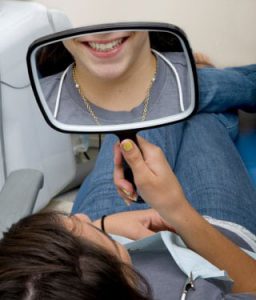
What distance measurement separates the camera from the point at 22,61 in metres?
1.27

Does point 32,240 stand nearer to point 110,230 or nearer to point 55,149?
point 110,230

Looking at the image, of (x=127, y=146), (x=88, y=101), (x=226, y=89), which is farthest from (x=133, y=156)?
(x=226, y=89)

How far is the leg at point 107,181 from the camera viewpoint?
3.55ft

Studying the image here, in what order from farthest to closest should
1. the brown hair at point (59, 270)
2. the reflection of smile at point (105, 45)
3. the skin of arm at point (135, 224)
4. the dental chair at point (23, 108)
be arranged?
the dental chair at point (23, 108) < the skin of arm at point (135, 224) < the reflection of smile at point (105, 45) < the brown hair at point (59, 270)

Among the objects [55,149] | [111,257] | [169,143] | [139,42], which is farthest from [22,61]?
[111,257]

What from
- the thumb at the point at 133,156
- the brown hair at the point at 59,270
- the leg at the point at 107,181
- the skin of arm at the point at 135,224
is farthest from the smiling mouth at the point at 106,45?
the leg at the point at 107,181

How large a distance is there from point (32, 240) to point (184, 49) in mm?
316

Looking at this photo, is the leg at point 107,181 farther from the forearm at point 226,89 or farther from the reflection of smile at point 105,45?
the reflection of smile at point 105,45

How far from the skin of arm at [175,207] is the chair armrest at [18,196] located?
199 mm

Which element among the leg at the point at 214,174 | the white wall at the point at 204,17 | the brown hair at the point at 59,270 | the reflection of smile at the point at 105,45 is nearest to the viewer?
the brown hair at the point at 59,270

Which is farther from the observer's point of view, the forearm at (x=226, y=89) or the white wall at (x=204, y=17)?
the white wall at (x=204, y=17)

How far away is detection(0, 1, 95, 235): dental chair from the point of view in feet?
4.09

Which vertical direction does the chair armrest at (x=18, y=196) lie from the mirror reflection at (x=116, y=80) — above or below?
below

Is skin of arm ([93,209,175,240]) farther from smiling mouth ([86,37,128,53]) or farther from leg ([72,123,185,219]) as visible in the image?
smiling mouth ([86,37,128,53])
